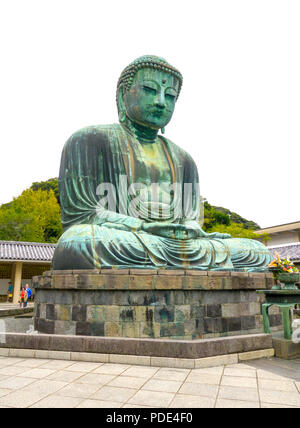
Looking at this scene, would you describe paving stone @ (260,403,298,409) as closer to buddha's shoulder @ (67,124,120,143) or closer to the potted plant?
the potted plant

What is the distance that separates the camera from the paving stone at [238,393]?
296cm

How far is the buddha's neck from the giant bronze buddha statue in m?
0.02

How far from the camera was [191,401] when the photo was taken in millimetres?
2865

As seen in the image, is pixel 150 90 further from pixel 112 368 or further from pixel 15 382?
pixel 15 382

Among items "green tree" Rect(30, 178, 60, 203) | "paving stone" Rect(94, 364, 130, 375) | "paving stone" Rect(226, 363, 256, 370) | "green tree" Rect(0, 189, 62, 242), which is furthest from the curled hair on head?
"green tree" Rect(30, 178, 60, 203)

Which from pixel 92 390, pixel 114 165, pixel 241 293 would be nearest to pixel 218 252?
pixel 241 293

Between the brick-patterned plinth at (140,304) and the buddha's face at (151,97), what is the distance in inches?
155

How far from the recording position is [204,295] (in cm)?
560

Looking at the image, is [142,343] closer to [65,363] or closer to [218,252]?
[65,363]

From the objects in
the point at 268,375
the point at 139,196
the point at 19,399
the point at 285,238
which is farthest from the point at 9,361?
the point at 285,238

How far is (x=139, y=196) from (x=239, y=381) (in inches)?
177

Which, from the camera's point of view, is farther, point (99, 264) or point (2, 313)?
point (2, 313)
